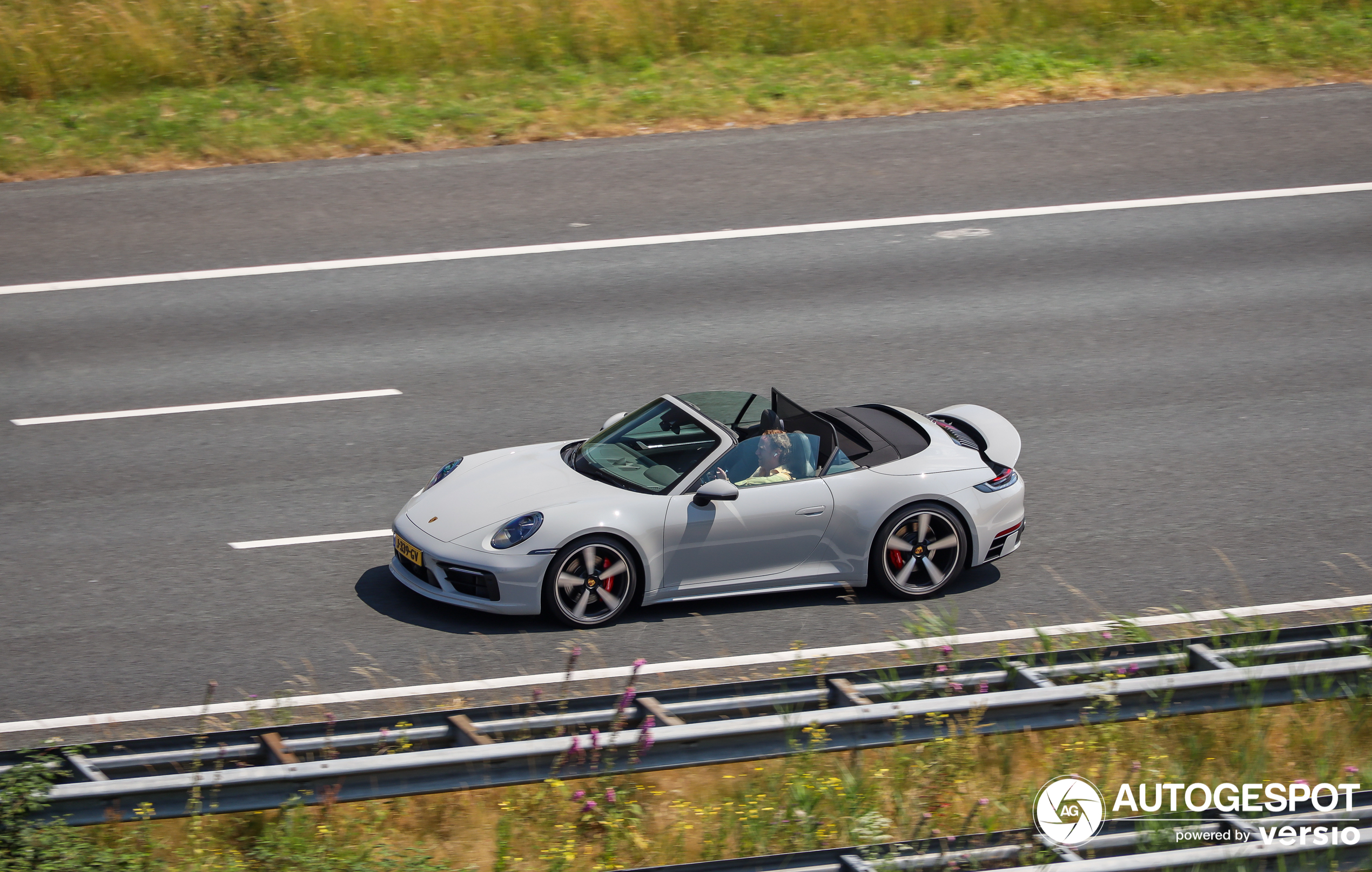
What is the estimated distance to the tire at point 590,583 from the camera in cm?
853

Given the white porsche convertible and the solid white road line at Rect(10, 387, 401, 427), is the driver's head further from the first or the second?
the solid white road line at Rect(10, 387, 401, 427)

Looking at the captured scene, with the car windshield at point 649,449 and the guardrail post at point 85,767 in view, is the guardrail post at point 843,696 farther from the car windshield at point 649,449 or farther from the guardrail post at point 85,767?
the guardrail post at point 85,767

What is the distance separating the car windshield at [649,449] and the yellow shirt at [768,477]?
316 mm

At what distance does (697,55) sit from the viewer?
19188mm

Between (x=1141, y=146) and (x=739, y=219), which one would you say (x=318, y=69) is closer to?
(x=739, y=219)

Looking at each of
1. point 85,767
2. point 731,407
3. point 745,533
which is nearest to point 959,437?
point 731,407

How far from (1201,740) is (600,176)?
10.7 m

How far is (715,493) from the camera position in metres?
8.66

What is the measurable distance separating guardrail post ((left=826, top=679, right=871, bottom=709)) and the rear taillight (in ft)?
9.43

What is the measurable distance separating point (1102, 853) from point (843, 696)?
1.35 meters

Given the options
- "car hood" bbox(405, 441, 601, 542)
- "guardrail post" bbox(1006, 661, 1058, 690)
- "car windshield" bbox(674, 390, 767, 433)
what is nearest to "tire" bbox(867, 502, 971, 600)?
"car windshield" bbox(674, 390, 767, 433)

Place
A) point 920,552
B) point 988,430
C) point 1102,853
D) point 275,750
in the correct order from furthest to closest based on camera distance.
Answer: point 988,430 → point 920,552 → point 275,750 → point 1102,853

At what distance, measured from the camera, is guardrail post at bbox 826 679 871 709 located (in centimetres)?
656

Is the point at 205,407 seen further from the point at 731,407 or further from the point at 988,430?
the point at 988,430
